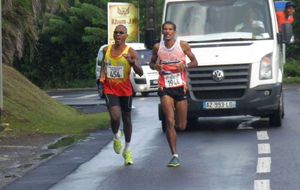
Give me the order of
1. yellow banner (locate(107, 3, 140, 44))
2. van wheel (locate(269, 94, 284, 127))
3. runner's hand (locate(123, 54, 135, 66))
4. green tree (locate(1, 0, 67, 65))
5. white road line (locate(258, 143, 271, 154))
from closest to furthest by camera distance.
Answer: runner's hand (locate(123, 54, 135, 66)) → white road line (locate(258, 143, 271, 154)) → van wheel (locate(269, 94, 284, 127)) → green tree (locate(1, 0, 67, 65)) → yellow banner (locate(107, 3, 140, 44))

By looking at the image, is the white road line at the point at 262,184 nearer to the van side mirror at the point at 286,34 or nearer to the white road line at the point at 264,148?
the white road line at the point at 264,148

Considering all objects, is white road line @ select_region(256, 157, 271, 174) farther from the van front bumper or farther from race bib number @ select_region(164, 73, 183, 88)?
the van front bumper

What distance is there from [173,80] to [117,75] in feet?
2.56

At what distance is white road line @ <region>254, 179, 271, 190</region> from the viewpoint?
9.23 m

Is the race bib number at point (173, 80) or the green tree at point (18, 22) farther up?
the green tree at point (18, 22)

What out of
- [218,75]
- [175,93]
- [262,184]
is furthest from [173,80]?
[218,75]

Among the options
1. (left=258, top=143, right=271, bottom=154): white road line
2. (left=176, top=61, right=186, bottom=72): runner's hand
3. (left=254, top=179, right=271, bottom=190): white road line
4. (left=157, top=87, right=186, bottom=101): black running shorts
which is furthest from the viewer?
(left=258, top=143, right=271, bottom=154): white road line

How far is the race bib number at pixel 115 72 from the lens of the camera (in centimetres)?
1140

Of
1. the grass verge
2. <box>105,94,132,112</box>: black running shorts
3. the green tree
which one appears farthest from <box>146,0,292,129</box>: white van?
the green tree

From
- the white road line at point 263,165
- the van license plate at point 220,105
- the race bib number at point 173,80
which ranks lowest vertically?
the white road line at point 263,165

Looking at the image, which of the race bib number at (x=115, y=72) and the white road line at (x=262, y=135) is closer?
the race bib number at (x=115, y=72)

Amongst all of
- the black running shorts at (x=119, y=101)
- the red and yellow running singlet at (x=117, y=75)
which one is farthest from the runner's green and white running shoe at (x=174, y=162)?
the red and yellow running singlet at (x=117, y=75)

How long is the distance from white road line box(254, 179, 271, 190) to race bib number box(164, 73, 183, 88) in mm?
2367

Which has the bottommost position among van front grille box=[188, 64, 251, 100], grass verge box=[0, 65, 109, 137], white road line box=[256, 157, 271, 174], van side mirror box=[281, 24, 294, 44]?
grass verge box=[0, 65, 109, 137]
